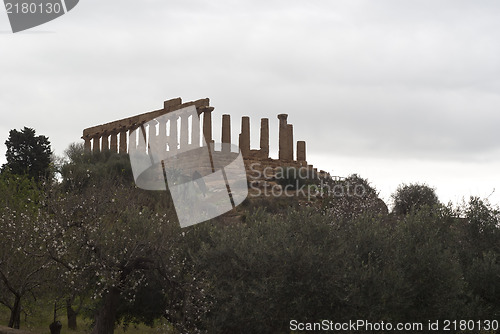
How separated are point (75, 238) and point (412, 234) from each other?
10.9 meters

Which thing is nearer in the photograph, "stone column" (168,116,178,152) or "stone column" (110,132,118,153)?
"stone column" (168,116,178,152)

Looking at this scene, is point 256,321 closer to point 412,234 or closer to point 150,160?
point 412,234

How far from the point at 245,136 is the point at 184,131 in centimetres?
581

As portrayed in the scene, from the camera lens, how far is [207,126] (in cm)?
5909

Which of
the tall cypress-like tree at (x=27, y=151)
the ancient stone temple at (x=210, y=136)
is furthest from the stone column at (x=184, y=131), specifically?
the tall cypress-like tree at (x=27, y=151)

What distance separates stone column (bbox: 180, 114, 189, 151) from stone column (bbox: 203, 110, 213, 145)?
212 cm

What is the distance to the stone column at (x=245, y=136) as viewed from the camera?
61.0m

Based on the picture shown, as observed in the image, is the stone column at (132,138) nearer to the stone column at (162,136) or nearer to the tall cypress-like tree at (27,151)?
the stone column at (162,136)

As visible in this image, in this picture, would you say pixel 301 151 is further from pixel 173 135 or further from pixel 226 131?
pixel 173 135

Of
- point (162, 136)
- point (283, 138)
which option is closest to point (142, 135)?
point (162, 136)

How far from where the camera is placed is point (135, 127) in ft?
217

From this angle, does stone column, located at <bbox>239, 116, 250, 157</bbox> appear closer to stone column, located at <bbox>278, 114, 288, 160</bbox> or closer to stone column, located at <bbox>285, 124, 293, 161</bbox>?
stone column, located at <bbox>278, 114, 288, 160</bbox>

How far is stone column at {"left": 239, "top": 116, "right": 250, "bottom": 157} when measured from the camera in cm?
6100

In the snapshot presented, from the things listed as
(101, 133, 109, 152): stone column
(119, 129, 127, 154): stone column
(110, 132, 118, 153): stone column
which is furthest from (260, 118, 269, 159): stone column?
(101, 133, 109, 152): stone column
